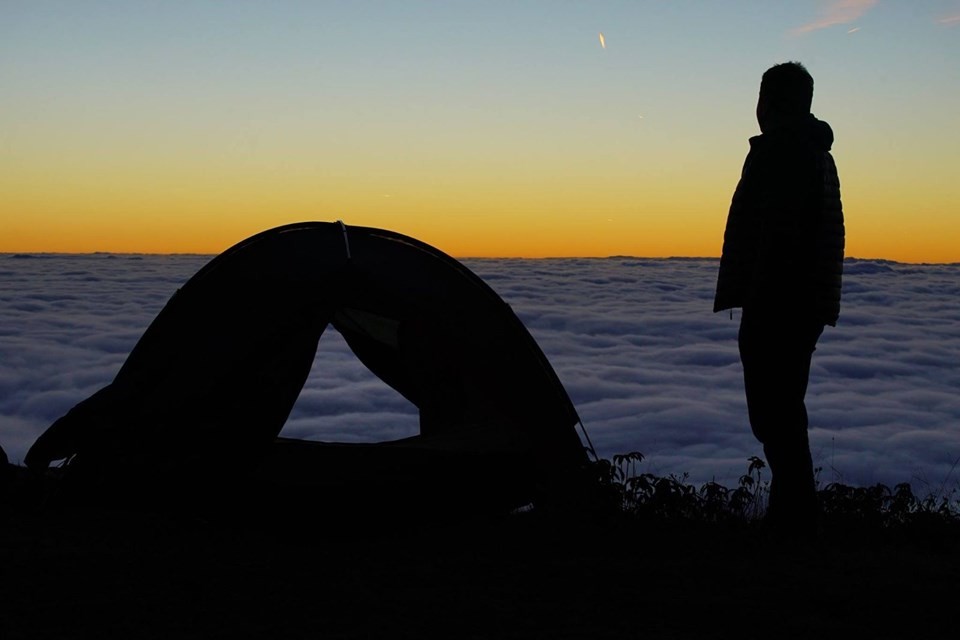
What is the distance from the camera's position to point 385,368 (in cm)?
907

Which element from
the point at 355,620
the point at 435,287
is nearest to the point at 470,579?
the point at 355,620

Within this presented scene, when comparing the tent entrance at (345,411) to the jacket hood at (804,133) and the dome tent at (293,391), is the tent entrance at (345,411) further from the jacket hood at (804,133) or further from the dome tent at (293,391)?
the jacket hood at (804,133)

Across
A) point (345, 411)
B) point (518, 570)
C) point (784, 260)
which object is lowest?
point (345, 411)

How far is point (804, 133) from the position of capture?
571 cm

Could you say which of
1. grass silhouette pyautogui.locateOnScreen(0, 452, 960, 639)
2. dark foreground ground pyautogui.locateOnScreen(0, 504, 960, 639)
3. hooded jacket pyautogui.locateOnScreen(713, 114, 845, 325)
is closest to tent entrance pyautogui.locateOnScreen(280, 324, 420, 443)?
grass silhouette pyautogui.locateOnScreen(0, 452, 960, 639)

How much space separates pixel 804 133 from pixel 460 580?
10.1 ft

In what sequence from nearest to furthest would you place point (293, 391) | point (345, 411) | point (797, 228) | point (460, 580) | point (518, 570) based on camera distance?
point (460, 580)
point (518, 570)
point (797, 228)
point (293, 391)
point (345, 411)

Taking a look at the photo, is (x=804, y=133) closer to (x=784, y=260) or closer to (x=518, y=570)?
(x=784, y=260)

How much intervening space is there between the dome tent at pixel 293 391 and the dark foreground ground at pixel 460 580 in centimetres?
31

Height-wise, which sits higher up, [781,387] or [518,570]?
[781,387]

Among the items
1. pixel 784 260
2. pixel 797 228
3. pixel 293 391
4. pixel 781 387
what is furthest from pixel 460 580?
pixel 797 228

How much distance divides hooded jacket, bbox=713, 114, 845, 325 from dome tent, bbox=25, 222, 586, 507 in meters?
2.01

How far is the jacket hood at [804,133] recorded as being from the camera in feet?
18.7

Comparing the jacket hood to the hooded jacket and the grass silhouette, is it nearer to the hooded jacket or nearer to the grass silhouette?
the hooded jacket
